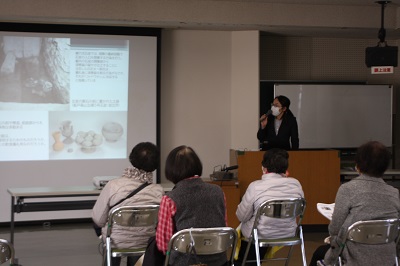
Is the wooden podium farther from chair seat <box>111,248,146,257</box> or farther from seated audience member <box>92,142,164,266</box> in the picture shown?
chair seat <box>111,248,146,257</box>

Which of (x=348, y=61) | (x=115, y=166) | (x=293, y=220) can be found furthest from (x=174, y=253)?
(x=348, y=61)

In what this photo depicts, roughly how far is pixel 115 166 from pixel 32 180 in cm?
102

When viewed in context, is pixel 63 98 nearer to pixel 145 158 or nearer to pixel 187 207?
pixel 145 158

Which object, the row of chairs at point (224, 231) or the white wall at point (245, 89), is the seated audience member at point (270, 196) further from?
the white wall at point (245, 89)

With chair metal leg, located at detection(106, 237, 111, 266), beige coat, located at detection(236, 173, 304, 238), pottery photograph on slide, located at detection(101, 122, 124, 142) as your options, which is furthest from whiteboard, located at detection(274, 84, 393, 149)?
chair metal leg, located at detection(106, 237, 111, 266)

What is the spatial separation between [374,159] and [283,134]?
3.22m

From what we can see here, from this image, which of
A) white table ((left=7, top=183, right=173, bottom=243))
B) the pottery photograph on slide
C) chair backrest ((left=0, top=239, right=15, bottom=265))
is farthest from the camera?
the pottery photograph on slide

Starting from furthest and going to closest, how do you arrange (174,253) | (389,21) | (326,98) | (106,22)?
(326,98), (389,21), (106,22), (174,253)

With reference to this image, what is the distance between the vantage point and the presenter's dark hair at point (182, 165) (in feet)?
10.9

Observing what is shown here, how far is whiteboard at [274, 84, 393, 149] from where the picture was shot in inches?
336

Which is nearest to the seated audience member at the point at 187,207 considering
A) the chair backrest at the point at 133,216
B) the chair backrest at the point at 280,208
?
the chair backrest at the point at 133,216

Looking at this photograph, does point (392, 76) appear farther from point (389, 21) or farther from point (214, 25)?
point (214, 25)

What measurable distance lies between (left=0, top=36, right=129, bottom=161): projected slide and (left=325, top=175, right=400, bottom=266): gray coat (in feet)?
15.3

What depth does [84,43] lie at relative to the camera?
7.58 meters
